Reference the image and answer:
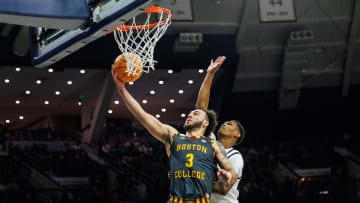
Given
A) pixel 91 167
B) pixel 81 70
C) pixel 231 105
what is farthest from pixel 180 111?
pixel 91 167

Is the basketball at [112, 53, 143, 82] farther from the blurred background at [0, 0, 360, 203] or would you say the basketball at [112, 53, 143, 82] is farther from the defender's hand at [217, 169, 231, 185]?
the blurred background at [0, 0, 360, 203]

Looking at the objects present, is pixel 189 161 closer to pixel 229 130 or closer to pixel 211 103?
pixel 229 130

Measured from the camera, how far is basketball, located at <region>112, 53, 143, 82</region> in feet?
15.3

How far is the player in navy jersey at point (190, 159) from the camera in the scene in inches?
171

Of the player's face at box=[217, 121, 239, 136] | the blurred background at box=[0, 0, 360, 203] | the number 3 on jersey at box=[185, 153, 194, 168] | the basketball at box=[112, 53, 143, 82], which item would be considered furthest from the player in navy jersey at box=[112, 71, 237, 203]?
the blurred background at box=[0, 0, 360, 203]

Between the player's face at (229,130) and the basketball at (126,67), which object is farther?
the player's face at (229,130)

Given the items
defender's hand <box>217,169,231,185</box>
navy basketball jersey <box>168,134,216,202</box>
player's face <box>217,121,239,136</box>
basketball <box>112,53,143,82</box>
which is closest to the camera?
defender's hand <box>217,169,231,185</box>

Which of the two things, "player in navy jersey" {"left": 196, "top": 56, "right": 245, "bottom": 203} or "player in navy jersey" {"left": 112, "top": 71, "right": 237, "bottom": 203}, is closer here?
"player in navy jersey" {"left": 112, "top": 71, "right": 237, "bottom": 203}

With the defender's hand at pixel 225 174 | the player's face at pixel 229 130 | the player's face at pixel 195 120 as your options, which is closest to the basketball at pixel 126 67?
the player's face at pixel 195 120

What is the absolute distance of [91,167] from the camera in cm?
1750

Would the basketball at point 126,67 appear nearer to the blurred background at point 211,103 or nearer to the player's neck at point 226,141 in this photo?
the player's neck at point 226,141

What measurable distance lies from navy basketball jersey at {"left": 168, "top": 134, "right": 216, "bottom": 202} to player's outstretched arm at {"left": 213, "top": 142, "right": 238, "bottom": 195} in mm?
69

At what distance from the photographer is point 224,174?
4.14 m

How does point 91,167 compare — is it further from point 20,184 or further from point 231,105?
point 231,105
